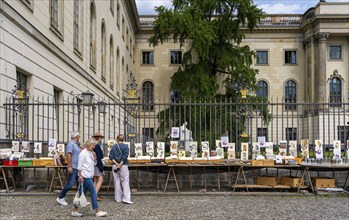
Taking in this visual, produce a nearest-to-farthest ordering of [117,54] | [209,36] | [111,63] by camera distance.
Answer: [209,36], [111,63], [117,54]

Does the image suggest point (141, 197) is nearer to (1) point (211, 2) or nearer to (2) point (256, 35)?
(1) point (211, 2)

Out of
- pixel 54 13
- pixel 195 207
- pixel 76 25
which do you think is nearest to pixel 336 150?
pixel 195 207

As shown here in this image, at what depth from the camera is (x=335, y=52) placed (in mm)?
47438

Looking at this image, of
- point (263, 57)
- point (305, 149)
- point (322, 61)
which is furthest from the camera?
point (263, 57)

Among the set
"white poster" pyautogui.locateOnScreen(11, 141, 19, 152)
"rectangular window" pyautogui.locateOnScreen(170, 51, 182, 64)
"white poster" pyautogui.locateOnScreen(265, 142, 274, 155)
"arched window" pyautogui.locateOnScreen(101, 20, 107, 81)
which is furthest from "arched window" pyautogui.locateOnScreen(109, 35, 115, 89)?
"white poster" pyautogui.locateOnScreen(265, 142, 274, 155)

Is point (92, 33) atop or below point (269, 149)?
atop

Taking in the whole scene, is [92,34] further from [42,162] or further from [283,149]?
[283,149]

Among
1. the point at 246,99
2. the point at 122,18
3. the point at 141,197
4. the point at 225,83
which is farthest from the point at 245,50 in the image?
the point at 141,197

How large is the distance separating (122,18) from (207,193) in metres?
30.7

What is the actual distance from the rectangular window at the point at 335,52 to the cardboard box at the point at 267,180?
3723 cm

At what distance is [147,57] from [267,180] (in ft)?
127

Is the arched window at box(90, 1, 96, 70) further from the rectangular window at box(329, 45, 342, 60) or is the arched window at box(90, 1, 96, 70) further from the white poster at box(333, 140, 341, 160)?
the rectangular window at box(329, 45, 342, 60)

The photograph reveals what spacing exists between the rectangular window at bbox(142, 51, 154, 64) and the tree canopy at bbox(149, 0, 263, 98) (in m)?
13.3

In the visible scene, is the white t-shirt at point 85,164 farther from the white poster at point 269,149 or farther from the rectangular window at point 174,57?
the rectangular window at point 174,57
